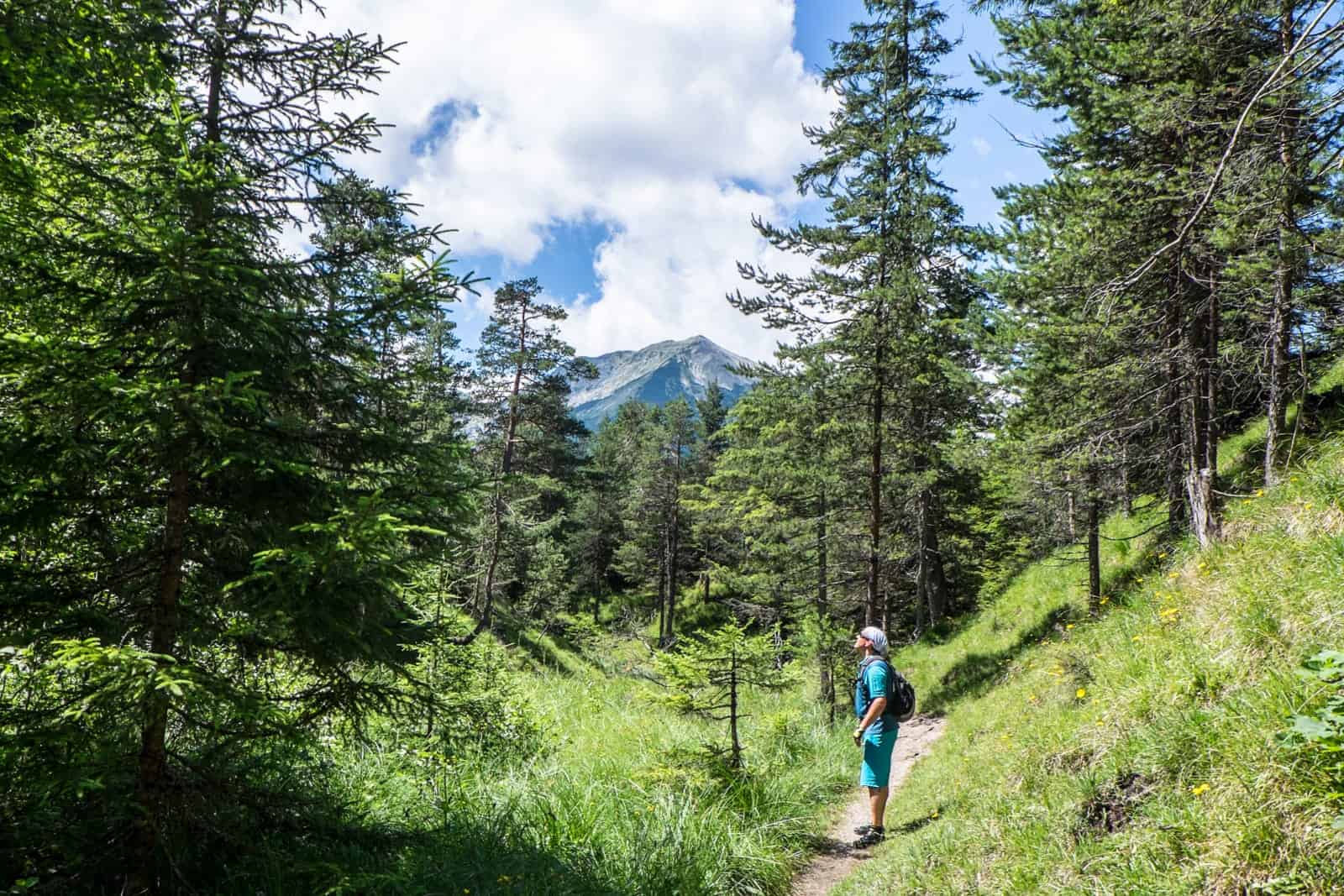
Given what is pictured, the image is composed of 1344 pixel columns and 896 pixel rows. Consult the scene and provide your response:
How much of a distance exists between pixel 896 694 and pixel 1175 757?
2.93 meters

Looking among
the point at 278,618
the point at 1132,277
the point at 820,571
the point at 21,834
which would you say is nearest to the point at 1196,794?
the point at 1132,277

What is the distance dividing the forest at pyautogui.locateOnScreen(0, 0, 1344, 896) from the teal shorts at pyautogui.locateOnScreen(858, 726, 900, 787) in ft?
3.34

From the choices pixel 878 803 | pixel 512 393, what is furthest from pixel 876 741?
pixel 512 393

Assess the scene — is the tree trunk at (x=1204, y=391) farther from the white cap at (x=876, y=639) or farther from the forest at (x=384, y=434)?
the white cap at (x=876, y=639)

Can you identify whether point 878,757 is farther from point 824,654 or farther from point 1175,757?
point 824,654

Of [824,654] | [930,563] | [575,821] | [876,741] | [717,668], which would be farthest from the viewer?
[930,563]

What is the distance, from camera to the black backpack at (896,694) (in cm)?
638

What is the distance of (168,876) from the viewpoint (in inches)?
143

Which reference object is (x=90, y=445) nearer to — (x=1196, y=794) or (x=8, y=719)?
(x=8, y=719)

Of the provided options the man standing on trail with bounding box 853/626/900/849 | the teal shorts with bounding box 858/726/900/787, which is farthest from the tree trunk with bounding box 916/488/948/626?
the teal shorts with bounding box 858/726/900/787

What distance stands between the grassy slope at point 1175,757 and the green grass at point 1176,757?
0.01 meters

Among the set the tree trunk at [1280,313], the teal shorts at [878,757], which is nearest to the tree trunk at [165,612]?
the teal shorts at [878,757]

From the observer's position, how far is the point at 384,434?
4.30 m

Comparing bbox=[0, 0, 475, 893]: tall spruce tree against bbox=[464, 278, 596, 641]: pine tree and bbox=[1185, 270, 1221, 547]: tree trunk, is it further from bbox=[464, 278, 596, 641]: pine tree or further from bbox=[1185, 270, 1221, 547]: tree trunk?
bbox=[464, 278, 596, 641]: pine tree
